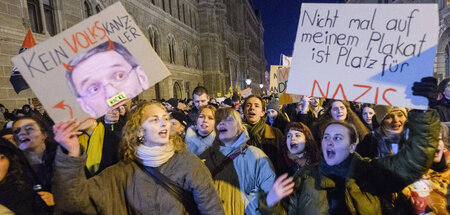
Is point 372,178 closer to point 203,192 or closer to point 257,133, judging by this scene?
point 203,192

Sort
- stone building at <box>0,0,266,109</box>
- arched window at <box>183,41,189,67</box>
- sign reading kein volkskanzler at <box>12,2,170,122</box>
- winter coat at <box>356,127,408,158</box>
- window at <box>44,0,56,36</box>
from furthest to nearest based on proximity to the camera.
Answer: arched window at <box>183,41,189,67</box>, window at <box>44,0,56,36</box>, stone building at <box>0,0,266,109</box>, winter coat at <box>356,127,408,158</box>, sign reading kein volkskanzler at <box>12,2,170,122</box>

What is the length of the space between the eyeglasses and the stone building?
26.5 ft

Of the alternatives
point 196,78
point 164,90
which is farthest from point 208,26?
point 164,90

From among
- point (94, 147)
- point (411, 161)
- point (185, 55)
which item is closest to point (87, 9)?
point (185, 55)

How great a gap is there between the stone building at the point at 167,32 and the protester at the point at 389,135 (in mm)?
9927

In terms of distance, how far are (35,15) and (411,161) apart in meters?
12.0

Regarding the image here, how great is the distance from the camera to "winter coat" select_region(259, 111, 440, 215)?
1.50 meters

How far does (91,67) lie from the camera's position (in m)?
2.00

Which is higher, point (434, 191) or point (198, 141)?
point (198, 141)

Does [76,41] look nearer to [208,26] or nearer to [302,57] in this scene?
[302,57]

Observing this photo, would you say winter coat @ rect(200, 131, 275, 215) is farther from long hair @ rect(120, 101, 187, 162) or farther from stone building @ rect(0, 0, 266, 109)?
stone building @ rect(0, 0, 266, 109)

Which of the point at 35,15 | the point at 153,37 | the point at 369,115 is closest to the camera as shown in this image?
the point at 369,115

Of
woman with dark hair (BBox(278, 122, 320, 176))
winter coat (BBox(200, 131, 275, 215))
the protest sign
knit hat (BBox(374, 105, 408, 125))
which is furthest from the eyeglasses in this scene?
the protest sign

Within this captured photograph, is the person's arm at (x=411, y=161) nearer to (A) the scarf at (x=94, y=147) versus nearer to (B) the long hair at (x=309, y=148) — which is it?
(B) the long hair at (x=309, y=148)
